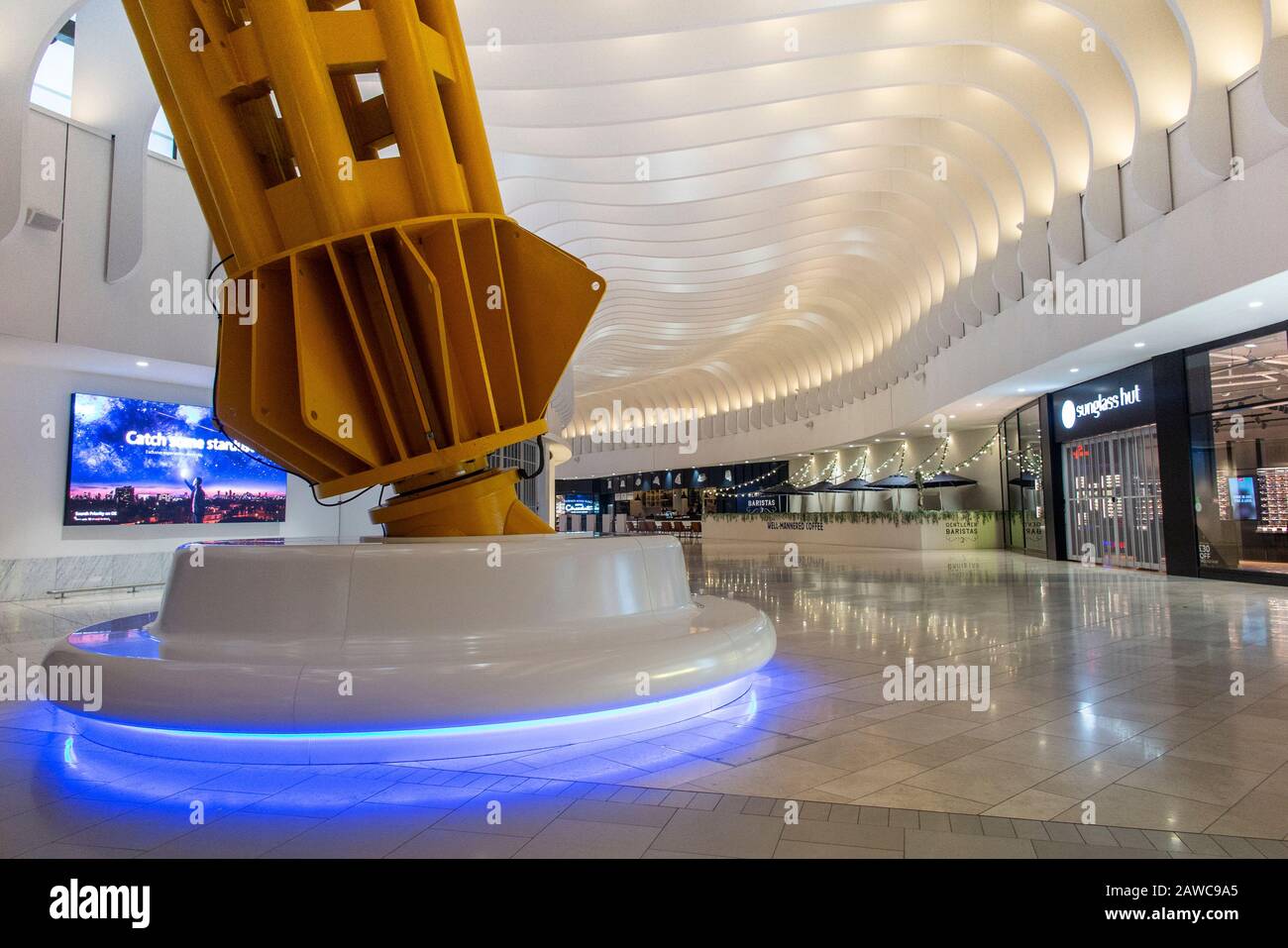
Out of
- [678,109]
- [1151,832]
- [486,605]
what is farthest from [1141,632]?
[678,109]

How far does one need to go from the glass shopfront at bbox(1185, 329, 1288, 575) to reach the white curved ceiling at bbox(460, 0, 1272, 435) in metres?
2.67

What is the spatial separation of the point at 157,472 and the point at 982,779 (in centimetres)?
1351

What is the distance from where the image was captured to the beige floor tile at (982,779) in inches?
122

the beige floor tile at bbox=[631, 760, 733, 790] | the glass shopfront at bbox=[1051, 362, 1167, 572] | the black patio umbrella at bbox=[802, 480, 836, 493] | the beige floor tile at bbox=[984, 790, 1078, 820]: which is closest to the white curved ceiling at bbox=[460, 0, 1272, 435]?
the glass shopfront at bbox=[1051, 362, 1167, 572]

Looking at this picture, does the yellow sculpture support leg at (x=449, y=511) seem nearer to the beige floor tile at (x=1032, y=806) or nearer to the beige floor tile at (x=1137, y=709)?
the beige floor tile at (x=1032, y=806)

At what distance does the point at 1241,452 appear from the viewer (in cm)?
1164

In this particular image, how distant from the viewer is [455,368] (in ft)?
15.8

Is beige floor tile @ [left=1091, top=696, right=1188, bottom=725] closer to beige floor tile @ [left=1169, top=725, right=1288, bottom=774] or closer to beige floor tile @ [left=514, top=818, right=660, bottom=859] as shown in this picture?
beige floor tile @ [left=1169, top=725, right=1288, bottom=774]

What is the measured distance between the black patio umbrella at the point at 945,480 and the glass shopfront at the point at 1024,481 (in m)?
1.19

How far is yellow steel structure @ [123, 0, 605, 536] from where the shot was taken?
4.40 m

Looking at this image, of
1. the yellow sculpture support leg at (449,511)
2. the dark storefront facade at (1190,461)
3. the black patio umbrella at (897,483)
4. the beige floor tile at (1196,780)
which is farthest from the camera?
the black patio umbrella at (897,483)

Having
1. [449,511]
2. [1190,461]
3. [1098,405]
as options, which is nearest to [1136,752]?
[449,511]

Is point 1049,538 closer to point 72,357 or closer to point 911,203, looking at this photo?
point 911,203

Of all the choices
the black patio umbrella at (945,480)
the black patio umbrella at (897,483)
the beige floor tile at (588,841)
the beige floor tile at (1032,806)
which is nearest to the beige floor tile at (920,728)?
the beige floor tile at (1032,806)
